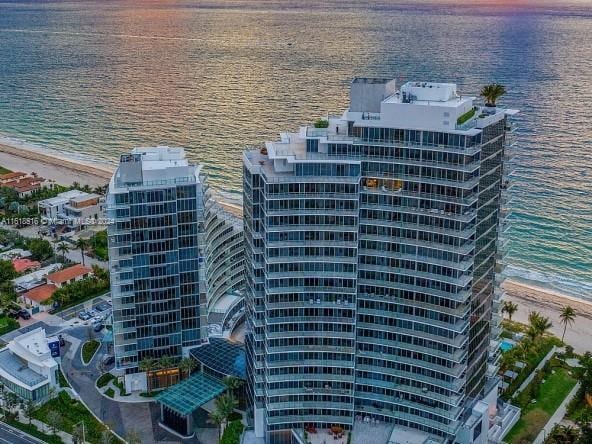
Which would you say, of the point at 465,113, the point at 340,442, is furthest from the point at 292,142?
the point at 340,442

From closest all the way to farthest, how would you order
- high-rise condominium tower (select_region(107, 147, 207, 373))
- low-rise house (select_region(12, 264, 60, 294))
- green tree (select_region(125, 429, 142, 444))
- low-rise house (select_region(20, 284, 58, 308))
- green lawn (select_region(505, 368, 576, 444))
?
green tree (select_region(125, 429, 142, 444)) < green lawn (select_region(505, 368, 576, 444)) < high-rise condominium tower (select_region(107, 147, 207, 373)) < low-rise house (select_region(20, 284, 58, 308)) < low-rise house (select_region(12, 264, 60, 294))

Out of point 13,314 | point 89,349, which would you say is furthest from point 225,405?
point 13,314

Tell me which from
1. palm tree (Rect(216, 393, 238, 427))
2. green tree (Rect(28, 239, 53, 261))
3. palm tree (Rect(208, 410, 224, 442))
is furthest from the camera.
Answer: green tree (Rect(28, 239, 53, 261))

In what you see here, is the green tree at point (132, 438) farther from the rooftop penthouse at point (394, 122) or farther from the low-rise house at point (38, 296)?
the low-rise house at point (38, 296)

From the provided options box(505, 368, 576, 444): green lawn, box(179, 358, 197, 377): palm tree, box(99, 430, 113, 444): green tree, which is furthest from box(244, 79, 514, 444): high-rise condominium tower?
box(99, 430, 113, 444): green tree

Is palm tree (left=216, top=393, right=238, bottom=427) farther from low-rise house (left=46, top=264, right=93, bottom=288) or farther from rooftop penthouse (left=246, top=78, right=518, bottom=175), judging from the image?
low-rise house (left=46, top=264, right=93, bottom=288)

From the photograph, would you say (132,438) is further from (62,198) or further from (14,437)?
(62,198)

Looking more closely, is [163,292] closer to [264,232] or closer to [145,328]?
[145,328]

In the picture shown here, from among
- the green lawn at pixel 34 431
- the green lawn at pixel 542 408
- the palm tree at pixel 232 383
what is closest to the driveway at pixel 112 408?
the green lawn at pixel 34 431
